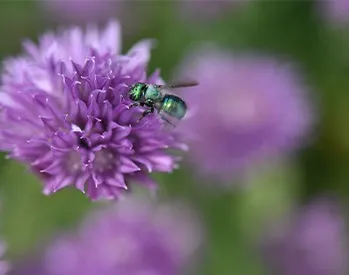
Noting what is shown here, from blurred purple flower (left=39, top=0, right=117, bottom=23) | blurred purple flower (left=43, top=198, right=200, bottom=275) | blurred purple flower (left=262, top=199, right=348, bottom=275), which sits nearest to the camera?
blurred purple flower (left=43, top=198, right=200, bottom=275)

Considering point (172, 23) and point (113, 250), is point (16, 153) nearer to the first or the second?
point (113, 250)

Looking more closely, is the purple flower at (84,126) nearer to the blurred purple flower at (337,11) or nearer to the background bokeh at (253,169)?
the background bokeh at (253,169)

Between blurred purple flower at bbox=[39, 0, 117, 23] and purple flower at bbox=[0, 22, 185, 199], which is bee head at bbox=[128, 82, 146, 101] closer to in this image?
purple flower at bbox=[0, 22, 185, 199]

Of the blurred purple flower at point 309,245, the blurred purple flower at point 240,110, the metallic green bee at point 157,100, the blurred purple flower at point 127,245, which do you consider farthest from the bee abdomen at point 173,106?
the blurred purple flower at point 309,245

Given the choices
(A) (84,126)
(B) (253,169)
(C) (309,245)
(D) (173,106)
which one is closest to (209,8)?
(B) (253,169)

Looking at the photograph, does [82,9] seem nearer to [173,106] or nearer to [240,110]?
[240,110]

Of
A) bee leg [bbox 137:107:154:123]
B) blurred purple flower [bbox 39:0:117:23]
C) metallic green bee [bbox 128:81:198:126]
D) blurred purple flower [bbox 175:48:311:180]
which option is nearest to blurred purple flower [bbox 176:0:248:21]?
blurred purple flower [bbox 175:48:311:180]
